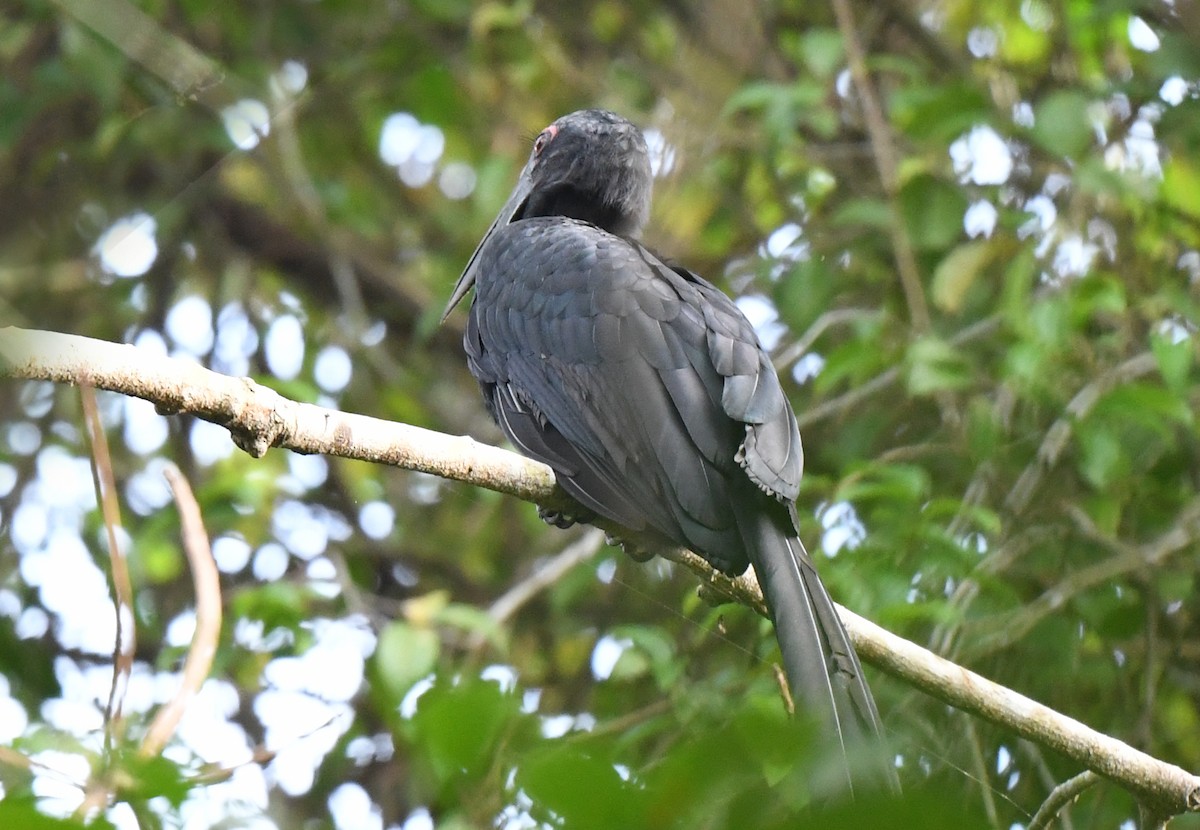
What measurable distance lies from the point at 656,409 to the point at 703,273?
244 centimetres

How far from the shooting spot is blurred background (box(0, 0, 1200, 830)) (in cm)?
313

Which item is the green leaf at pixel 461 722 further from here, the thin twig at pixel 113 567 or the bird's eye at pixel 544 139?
the bird's eye at pixel 544 139

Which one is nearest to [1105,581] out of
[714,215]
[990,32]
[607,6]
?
[714,215]

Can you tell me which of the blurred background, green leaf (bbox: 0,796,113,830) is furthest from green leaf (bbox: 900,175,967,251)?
green leaf (bbox: 0,796,113,830)

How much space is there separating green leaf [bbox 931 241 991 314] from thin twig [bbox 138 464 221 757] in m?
2.56

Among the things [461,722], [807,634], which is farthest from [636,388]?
[461,722]

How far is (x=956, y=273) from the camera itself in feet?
12.3

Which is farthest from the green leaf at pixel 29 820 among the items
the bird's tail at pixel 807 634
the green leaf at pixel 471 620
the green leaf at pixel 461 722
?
the green leaf at pixel 471 620

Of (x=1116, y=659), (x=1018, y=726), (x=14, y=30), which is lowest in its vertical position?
(x=1018, y=726)

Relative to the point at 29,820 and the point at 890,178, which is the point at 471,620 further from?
the point at 29,820

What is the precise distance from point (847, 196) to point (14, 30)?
296cm

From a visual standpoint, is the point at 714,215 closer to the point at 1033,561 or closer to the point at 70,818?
the point at 1033,561

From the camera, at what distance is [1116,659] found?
346 centimetres

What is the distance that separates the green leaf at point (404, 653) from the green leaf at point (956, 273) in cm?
184
